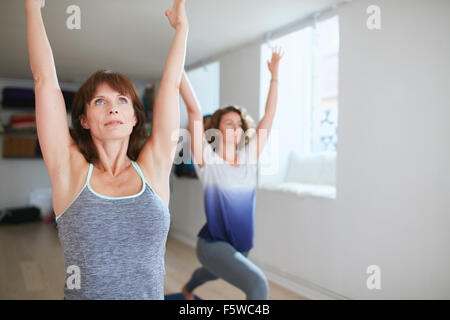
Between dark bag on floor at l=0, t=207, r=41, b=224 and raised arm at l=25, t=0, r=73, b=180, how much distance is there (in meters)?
6.15

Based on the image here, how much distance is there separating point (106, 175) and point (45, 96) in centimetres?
26

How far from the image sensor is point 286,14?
3.21 metres

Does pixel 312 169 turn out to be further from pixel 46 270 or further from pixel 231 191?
pixel 46 270

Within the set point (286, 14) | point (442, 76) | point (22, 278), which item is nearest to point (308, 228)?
point (442, 76)

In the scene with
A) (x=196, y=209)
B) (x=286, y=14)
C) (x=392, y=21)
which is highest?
(x=286, y=14)

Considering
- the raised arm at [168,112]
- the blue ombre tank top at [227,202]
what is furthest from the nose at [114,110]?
the blue ombre tank top at [227,202]

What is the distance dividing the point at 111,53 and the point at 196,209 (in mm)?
2248

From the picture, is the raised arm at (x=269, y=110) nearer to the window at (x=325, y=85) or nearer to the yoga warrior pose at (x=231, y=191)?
the yoga warrior pose at (x=231, y=191)

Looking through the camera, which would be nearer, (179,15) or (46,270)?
(179,15)

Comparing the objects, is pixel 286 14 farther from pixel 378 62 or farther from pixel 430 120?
pixel 430 120

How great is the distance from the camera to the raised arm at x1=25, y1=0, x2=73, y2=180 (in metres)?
0.98

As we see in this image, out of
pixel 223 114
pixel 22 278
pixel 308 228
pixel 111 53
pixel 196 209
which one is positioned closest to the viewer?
pixel 223 114

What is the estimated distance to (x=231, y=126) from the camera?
2.15 metres

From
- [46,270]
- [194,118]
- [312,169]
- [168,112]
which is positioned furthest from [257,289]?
[46,270]
